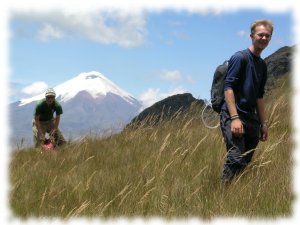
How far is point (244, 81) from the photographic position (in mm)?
4688

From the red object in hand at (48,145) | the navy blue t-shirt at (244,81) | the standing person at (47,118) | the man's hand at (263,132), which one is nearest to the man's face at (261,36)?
the navy blue t-shirt at (244,81)

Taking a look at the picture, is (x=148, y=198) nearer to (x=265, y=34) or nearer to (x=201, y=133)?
(x=265, y=34)

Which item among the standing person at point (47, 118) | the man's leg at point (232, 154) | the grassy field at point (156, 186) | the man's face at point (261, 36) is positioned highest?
the man's face at point (261, 36)

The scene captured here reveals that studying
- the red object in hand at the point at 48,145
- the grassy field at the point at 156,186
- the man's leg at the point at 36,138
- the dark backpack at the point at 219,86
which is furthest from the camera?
the man's leg at the point at 36,138

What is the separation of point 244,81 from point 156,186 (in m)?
1.40

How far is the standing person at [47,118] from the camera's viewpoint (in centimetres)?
984

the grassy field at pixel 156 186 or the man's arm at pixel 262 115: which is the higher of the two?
the man's arm at pixel 262 115

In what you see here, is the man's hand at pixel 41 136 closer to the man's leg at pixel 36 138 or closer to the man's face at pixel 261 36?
the man's leg at pixel 36 138

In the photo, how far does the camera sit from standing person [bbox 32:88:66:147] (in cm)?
984

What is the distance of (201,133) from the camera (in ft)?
25.9

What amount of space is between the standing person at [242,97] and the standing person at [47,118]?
5654 mm

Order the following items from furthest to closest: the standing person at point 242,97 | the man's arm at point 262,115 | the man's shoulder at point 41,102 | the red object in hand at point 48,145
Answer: the man's shoulder at point 41,102 < the red object in hand at point 48,145 < the man's arm at point 262,115 < the standing person at point 242,97

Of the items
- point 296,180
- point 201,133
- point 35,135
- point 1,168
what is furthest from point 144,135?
point 296,180

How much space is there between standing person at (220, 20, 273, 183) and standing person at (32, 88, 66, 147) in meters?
5.65
